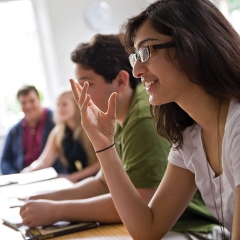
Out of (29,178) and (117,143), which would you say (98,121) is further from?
(29,178)

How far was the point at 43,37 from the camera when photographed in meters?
5.83

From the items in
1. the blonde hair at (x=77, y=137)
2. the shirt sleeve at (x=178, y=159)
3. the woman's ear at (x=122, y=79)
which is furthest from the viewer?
the blonde hair at (x=77, y=137)

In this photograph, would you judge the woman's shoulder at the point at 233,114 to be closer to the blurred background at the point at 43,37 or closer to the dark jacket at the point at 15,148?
the dark jacket at the point at 15,148

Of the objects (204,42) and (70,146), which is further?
(70,146)

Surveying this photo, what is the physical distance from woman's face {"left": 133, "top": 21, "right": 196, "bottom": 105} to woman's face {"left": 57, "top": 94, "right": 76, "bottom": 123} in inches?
101

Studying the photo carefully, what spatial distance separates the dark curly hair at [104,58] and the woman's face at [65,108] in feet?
6.30

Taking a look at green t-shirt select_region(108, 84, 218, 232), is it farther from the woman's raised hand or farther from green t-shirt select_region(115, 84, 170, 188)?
the woman's raised hand

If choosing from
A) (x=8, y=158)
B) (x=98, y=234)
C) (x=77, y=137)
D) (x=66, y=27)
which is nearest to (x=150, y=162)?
(x=98, y=234)

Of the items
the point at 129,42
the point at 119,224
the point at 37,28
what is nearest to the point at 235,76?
the point at 129,42

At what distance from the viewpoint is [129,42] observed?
1462 mm

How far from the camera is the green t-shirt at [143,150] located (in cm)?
156

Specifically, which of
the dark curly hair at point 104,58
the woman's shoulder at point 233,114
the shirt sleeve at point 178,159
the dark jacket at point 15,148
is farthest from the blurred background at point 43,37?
the woman's shoulder at point 233,114

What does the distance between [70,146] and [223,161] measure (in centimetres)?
275

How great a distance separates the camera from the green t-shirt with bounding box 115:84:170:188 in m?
1.56
